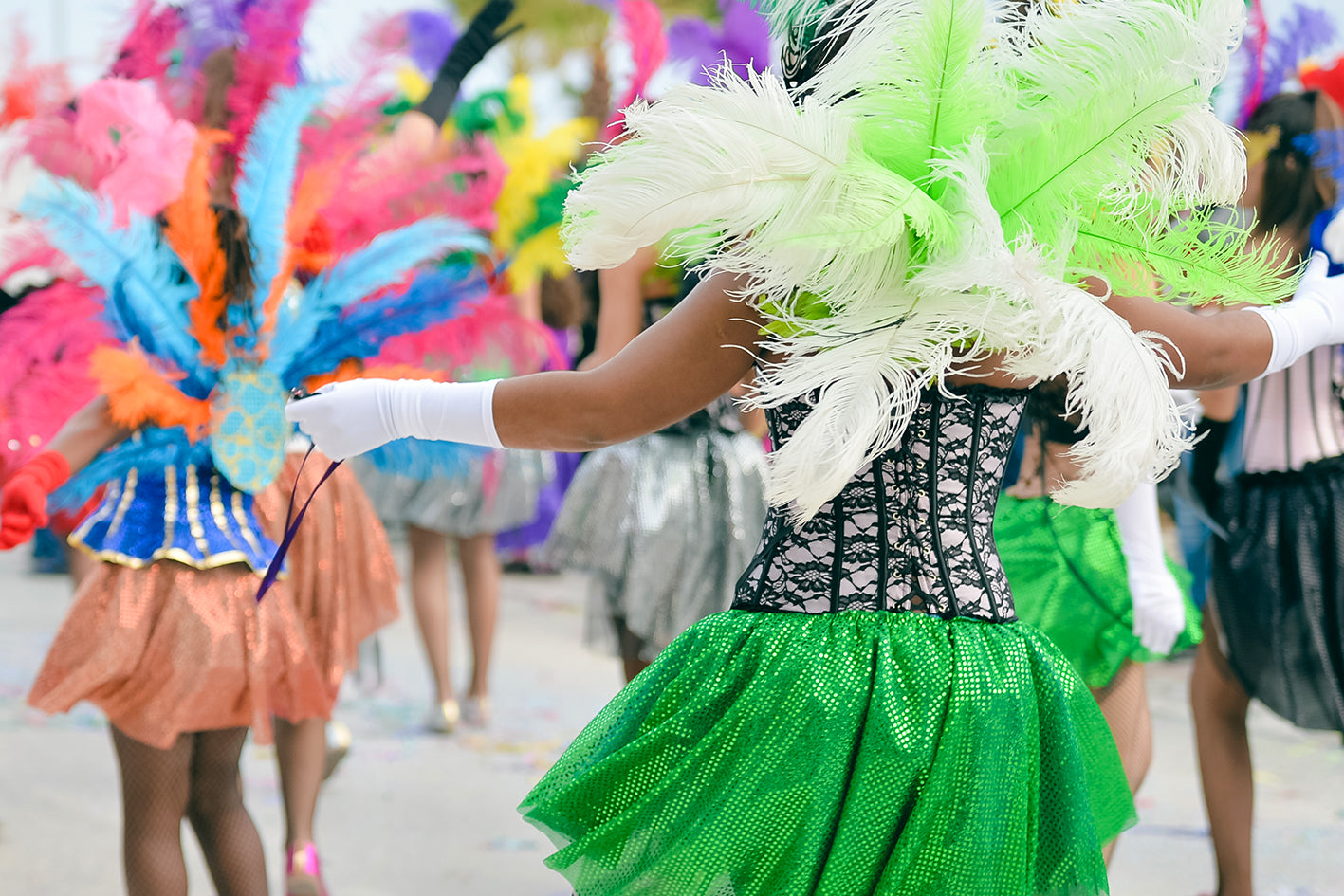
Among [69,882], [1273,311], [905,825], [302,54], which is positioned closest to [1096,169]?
[1273,311]

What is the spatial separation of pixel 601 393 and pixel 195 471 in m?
1.18

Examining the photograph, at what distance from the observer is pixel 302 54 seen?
2.91 meters

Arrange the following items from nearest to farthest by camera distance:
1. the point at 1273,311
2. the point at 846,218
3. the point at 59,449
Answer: the point at 846,218
the point at 1273,311
the point at 59,449

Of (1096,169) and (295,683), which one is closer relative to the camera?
(1096,169)

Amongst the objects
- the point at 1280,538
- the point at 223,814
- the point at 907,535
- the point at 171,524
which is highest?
the point at 907,535

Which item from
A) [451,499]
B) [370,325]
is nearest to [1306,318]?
[370,325]

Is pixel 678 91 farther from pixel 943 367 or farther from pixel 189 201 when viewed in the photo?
pixel 189 201

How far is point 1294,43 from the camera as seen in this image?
321cm

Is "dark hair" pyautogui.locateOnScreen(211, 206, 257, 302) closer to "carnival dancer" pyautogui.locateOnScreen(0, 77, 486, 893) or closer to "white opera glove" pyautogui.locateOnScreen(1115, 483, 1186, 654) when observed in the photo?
"carnival dancer" pyautogui.locateOnScreen(0, 77, 486, 893)

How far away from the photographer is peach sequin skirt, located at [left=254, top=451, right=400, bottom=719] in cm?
295

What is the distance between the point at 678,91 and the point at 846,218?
252 mm

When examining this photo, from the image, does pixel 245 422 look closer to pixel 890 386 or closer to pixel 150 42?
pixel 150 42

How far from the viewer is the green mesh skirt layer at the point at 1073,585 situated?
2639mm

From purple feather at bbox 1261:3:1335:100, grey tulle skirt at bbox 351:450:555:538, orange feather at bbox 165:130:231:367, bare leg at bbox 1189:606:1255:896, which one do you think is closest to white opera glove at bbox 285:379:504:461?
orange feather at bbox 165:130:231:367
